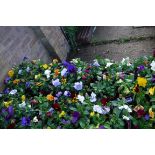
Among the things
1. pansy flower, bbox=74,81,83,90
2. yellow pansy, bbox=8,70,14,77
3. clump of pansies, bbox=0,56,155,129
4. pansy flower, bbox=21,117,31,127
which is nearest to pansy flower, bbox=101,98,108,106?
clump of pansies, bbox=0,56,155,129

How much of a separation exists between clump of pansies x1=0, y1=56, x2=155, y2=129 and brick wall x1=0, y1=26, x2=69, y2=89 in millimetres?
793

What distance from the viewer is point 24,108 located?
2930 millimetres

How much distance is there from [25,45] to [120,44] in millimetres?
2536

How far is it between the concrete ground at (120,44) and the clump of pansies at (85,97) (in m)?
2.84

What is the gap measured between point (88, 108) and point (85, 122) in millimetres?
165

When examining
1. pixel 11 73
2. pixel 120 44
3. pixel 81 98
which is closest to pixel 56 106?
pixel 81 98

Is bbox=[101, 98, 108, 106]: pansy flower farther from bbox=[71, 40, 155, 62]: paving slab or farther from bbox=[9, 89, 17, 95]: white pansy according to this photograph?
bbox=[71, 40, 155, 62]: paving slab

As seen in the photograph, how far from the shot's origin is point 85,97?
2.84 meters

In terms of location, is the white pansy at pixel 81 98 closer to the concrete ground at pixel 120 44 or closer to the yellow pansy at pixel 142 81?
the yellow pansy at pixel 142 81

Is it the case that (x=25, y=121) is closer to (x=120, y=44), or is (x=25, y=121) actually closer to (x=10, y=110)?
(x=10, y=110)

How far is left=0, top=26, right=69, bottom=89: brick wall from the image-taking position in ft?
14.0

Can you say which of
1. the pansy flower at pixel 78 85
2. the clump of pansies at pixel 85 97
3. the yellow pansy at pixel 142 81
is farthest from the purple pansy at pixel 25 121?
the yellow pansy at pixel 142 81

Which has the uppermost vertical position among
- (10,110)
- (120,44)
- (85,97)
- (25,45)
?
(120,44)
